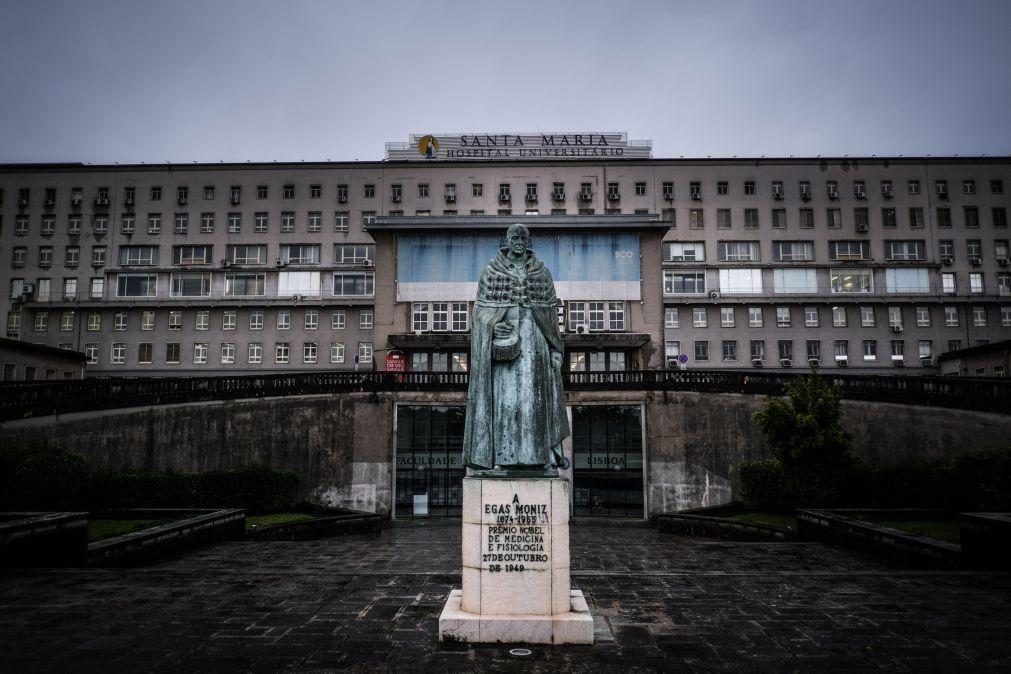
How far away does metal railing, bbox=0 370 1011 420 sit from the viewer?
26.5 meters

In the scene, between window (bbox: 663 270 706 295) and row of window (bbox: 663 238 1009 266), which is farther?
row of window (bbox: 663 238 1009 266)

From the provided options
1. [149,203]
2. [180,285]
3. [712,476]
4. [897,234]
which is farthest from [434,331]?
[897,234]

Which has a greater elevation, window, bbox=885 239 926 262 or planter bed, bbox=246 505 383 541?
window, bbox=885 239 926 262

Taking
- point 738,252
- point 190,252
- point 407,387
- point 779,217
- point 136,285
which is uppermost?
point 779,217

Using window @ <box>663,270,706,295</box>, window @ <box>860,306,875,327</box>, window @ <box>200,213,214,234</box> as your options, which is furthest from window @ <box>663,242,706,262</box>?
window @ <box>200,213,214,234</box>

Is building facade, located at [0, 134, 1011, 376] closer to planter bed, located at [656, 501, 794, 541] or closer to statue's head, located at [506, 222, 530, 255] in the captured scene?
planter bed, located at [656, 501, 794, 541]

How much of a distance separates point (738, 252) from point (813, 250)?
6.02 m

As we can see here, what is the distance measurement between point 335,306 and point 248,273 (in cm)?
780

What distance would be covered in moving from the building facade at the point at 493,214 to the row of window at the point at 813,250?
0.16 m

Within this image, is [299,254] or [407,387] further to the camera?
[299,254]

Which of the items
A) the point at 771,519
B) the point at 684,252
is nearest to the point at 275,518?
the point at 771,519

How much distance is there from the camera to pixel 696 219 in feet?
Answer: 179

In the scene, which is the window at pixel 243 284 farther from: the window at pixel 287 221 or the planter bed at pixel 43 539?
the planter bed at pixel 43 539

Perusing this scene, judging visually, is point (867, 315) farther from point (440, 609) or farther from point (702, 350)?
point (440, 609)
